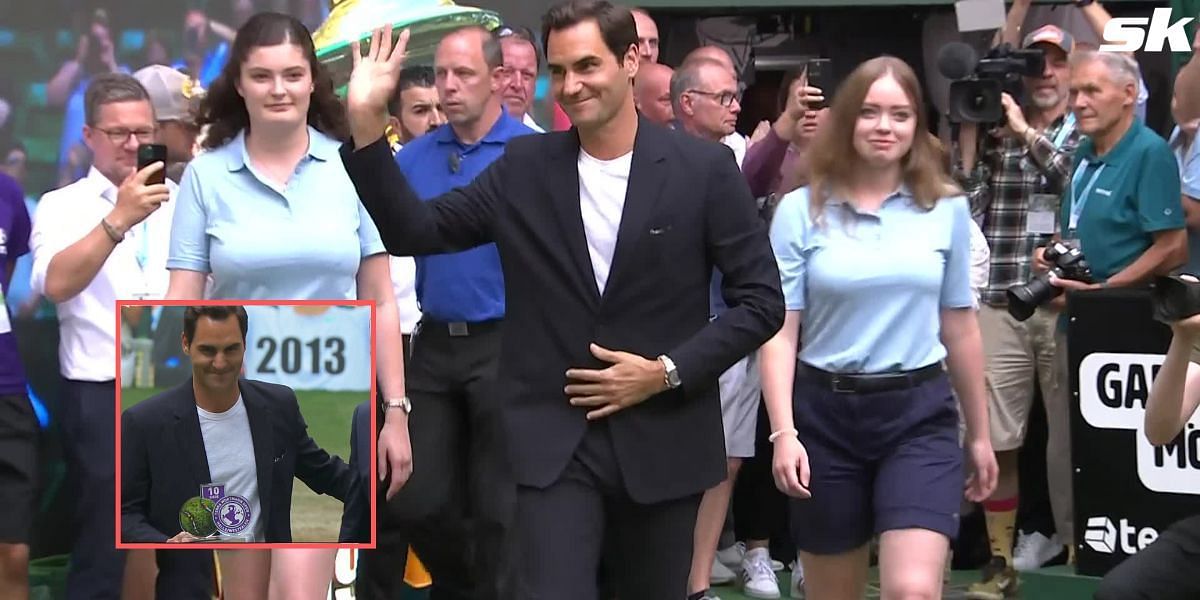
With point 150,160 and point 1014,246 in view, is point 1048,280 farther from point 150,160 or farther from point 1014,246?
point 150,160

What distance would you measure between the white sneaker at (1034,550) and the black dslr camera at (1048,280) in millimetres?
1403

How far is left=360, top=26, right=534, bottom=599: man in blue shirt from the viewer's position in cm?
596

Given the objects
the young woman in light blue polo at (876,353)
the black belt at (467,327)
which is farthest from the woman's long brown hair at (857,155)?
the black belt at (467,327)

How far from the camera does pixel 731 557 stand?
7664mm

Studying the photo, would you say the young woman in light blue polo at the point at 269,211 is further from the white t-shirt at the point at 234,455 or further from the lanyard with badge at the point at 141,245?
the lanyard with badge at the point at 141,245

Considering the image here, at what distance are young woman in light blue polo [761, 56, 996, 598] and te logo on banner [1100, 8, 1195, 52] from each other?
3216mm

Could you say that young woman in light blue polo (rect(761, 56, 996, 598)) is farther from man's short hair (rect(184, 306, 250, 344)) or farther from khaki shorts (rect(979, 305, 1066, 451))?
khaki shorts (rect(979, 305, 1066, 451))

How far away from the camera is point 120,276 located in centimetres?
654

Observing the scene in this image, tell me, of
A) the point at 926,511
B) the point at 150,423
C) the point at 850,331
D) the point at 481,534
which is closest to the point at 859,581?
the point at 926,511

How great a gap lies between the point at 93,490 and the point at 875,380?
307 centimetres

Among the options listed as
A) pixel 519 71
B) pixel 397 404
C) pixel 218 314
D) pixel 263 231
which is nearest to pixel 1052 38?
pixel 519 71

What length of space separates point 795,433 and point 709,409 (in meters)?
0.72

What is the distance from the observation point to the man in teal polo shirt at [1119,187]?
6750 mm

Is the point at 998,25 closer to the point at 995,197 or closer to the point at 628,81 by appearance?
the point at 995,197
